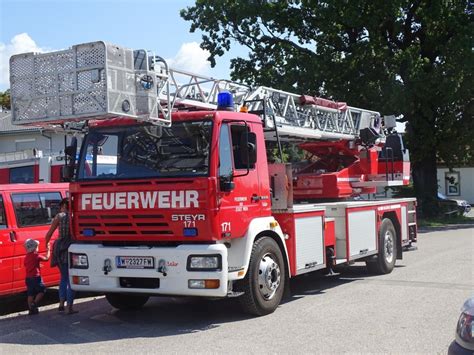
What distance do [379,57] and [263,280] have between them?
18.9 metres

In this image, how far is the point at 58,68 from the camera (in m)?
7.16

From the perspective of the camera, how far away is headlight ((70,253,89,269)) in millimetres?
7781

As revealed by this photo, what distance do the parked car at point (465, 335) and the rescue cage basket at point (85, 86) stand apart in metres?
4.30

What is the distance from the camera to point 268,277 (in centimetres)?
796

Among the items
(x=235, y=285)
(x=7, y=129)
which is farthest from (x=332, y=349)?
(x=7, y=129)

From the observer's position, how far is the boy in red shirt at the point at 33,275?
329 inches

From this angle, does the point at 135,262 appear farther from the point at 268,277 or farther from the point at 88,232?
the point at 268,277

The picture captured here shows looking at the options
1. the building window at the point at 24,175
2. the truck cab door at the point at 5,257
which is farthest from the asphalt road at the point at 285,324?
the building window at the point at 24,175

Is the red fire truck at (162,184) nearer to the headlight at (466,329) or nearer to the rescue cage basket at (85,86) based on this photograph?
the rescue cage basket at (85,86)

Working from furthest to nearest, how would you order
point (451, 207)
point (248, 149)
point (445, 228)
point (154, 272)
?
point (451, 207) → point (445, 228) → point (248, 149) → point (154, 272)

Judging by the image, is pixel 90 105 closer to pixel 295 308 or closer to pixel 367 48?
pixel 295 308

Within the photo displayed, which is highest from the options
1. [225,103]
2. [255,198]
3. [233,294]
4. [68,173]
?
[225,103]

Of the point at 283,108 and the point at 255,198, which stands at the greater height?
the point at 283,108

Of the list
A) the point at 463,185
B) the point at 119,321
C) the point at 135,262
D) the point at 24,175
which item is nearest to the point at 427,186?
the point at 24,175
